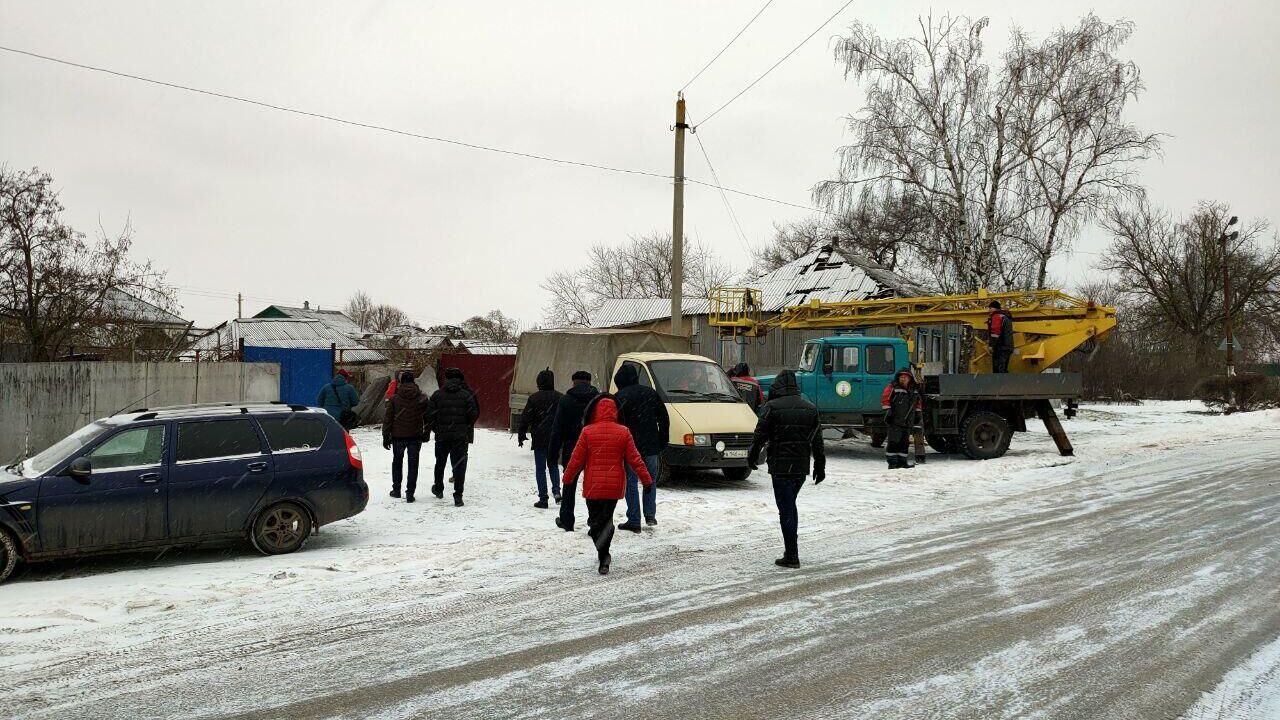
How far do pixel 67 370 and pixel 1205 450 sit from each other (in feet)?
72.7

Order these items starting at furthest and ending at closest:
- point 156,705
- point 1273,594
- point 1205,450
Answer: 1. point 1205,450
2. point 1273,594
3. point 156,705

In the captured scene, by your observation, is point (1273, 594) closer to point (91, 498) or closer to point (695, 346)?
point (91, 498)

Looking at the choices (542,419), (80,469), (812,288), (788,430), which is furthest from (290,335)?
(788,430)

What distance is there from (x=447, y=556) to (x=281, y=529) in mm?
1678

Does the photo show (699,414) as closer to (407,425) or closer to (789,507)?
(407,425)

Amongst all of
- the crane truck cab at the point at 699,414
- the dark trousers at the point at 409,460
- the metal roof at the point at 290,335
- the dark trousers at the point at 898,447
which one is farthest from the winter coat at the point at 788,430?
the metal roof at the point at 290,335

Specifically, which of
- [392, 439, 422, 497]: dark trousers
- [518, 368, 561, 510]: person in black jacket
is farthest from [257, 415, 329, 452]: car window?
[518, 368, 561, 510]: person in black jacket

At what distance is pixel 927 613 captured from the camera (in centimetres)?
617

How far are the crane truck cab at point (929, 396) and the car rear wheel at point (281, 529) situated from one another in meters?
11.1

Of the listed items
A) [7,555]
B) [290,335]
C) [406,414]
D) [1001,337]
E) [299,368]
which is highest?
[290,335]

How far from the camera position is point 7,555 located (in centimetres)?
730

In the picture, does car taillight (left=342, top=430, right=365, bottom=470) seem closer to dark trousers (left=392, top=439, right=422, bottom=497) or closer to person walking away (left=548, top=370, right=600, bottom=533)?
person walking away (left=548, top=370, right=600, bottom=533)

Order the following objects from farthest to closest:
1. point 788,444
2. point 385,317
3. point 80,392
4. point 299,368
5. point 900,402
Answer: point 385,317, point 299,368, point 80,392, point 900,402, point 788,444

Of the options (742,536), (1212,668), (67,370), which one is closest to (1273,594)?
(1212,668)
